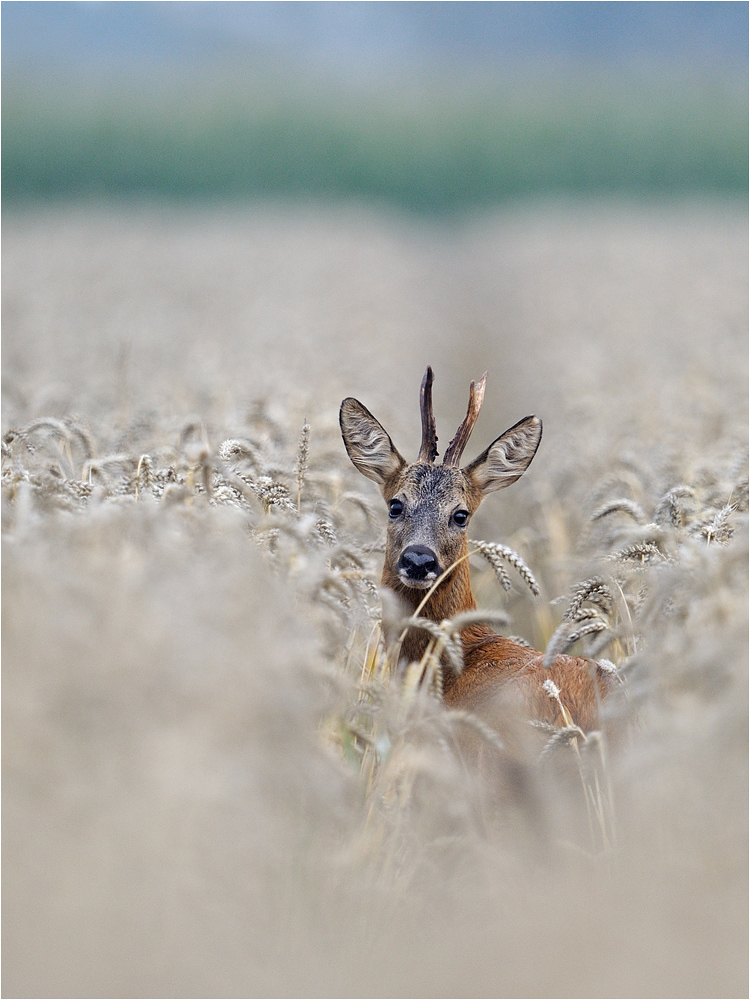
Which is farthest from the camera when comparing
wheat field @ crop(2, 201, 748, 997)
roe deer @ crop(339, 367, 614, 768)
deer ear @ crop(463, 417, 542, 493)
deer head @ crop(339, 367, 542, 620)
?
deer ear @ crop(463, 417, 542, 493)

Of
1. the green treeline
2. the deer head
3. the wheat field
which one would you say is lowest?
the wheat field

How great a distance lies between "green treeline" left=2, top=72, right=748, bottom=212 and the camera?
65625 millimetres

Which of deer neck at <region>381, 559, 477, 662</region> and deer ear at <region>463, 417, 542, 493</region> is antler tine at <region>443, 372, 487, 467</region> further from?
deer neck at <region>381, 559, 477, 662</region>

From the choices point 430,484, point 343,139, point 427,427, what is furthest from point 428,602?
point 343,139

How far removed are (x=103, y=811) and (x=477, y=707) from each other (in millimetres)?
2324

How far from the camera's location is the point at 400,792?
436 centimetres

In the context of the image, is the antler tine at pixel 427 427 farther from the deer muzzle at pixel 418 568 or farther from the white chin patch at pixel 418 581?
the white chin patch at pixel 418 581

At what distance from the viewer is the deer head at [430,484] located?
5.63 m

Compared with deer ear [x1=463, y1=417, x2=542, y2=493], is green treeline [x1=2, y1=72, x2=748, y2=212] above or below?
above

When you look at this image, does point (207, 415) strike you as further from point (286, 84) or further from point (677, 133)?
point (286, 84)

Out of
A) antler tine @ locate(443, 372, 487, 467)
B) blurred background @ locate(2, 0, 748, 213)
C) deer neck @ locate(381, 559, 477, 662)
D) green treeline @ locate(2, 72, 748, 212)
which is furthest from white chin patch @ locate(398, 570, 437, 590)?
blurred background @ locate(2, 0, 748, 213)

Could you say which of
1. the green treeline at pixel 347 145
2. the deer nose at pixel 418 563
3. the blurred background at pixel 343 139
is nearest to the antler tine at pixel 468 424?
the deer nose at pixel 418 563

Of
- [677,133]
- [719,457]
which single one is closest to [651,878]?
[719,457]

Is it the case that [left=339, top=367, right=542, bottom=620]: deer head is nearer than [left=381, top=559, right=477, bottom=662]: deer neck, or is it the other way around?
[left=339, top=367, right=542, bottom=620]: deer head
